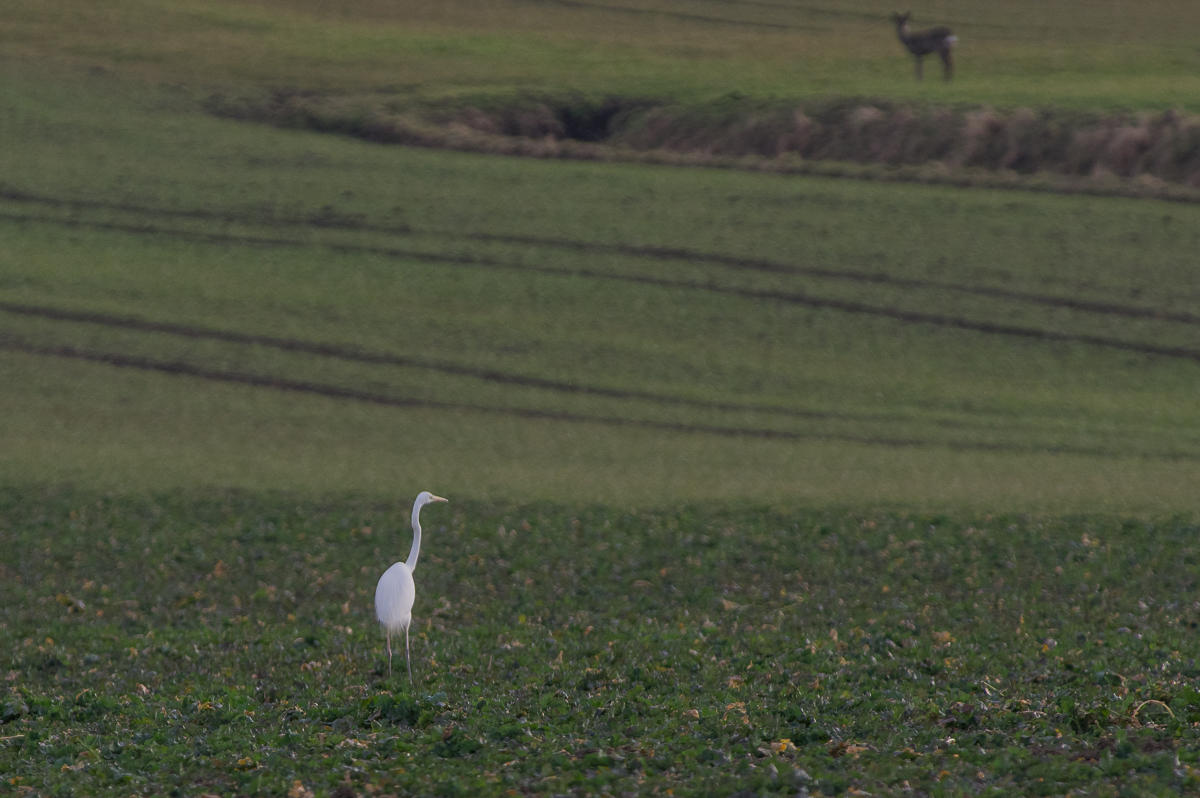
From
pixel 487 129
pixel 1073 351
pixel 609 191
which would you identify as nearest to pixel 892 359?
pixel 1073 351

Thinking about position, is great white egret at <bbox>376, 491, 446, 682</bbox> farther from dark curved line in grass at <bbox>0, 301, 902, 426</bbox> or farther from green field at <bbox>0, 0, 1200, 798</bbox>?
dark curved line in grass at <bbox>0, 301, 902, 426</bbox>

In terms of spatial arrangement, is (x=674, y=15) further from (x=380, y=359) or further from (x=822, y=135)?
(x=380, y=359)

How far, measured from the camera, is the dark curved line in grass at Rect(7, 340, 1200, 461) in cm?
3634

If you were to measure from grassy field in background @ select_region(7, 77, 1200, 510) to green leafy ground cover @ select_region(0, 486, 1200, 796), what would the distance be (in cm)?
357

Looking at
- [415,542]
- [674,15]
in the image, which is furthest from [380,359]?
[674,15]

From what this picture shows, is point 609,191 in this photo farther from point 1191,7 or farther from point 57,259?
point 1191,7

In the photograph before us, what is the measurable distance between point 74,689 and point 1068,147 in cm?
5446

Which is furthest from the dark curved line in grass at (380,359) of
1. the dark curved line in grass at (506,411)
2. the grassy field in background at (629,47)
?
the grassy field in background at (629,47)

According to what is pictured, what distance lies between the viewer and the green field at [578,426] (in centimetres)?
1314

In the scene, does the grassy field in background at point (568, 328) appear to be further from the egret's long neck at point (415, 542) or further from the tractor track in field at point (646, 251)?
the egret's long neck at point (415, 542)

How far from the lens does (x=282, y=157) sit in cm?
6266

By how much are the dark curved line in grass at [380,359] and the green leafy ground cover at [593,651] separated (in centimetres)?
1243

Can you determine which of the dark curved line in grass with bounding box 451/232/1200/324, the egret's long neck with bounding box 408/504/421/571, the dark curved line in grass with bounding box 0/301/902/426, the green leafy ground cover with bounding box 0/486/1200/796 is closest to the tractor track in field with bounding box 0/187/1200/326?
the dark curved line in grass with bounding box 451/232/1200/324

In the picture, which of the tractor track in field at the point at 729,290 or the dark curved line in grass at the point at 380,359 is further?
the tractor track in field at the point at 729,290
